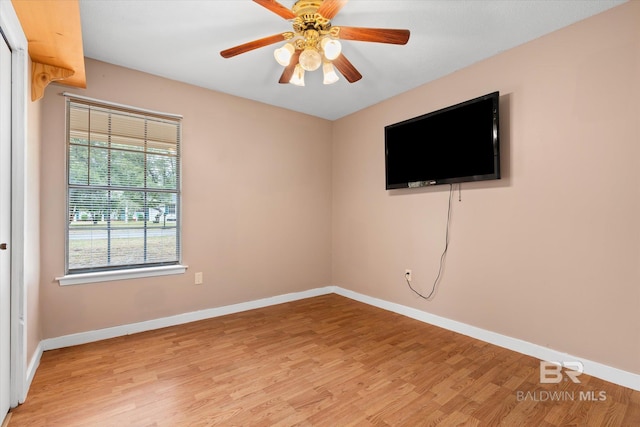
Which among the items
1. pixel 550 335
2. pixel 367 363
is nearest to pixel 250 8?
pixel 367 363

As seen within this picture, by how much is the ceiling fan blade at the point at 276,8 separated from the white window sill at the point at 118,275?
102 inches

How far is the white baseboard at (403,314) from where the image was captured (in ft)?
6.86

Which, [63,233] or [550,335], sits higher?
[63,233]

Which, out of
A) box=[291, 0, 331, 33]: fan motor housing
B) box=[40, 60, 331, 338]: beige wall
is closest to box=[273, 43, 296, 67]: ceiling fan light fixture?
box=[291, 0, 331, 33]: fan motor housing

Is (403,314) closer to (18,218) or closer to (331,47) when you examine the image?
(331,47)

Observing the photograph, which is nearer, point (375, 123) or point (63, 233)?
point (63, 233)

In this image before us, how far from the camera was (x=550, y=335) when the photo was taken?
7.75 ft

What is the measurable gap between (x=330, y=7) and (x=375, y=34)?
1.10ft

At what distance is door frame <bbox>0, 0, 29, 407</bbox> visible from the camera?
178 cm

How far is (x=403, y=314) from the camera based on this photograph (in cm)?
346

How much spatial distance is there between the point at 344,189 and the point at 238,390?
9.77ft

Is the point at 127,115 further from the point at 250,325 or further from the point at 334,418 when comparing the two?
the point at 334,418

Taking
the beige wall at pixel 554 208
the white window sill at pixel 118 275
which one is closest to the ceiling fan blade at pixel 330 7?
the beige wall at pixel 554 208

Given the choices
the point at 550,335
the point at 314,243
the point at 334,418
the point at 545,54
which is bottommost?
A: the point at 334,418
